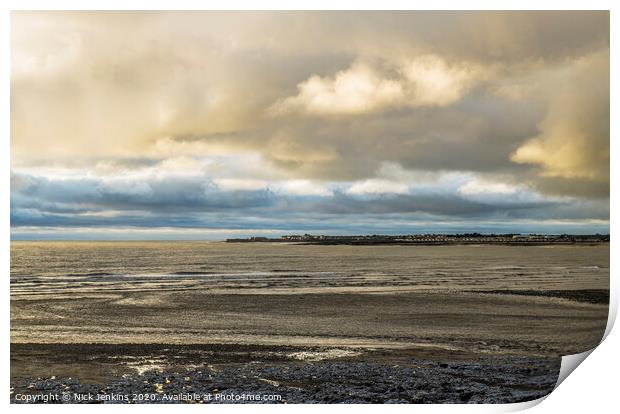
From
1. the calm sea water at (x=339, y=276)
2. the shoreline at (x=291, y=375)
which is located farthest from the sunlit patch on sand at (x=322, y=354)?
the calm sea water at (x=339, y=276)

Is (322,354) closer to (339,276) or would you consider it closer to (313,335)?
(313,335)

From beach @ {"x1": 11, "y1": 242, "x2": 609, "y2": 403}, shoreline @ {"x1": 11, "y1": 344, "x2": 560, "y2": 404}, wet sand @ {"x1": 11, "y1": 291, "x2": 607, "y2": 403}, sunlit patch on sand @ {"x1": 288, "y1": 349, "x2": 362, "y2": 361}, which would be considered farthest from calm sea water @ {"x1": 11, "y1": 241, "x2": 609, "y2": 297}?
sunlit patch on sand @ {"x1": 288, "y1": 349, "x2": 362, "y2": 361}

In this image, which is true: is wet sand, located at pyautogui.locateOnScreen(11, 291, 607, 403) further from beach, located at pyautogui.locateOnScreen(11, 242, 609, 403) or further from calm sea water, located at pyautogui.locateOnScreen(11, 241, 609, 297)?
calm sea water, located at pyautogui.locateOnScreen(11, 241, 609, 297)

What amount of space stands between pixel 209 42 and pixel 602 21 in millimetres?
4113

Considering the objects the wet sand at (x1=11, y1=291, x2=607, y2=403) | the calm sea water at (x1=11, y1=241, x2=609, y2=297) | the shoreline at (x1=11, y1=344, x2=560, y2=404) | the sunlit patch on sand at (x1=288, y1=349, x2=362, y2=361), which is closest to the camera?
the shoreline at (x1=11, y1=344, x2=560, y2=404)

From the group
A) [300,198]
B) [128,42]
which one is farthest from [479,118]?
[128,42]

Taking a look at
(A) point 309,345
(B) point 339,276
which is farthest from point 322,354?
(B) point 339,276

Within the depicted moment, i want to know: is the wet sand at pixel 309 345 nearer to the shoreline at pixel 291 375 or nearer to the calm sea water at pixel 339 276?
the shoreline at pixel 291 375

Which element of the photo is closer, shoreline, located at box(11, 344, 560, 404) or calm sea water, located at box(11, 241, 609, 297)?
shoreline, located at box(11, 344, 560, 404)

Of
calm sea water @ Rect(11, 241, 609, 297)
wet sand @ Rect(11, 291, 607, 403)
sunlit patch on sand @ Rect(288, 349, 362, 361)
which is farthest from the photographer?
calm sea water @ Rect(11, 241, 609, 297)

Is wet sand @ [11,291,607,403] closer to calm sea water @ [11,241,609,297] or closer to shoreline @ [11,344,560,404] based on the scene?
shoreline @ [11,344,560,404]

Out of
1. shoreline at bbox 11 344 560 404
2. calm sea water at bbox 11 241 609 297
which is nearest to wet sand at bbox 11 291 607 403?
shoreline at bbox 11 344 560 404

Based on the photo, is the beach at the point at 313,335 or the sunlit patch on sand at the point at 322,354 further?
the sunlit patch on sand at the point at 322,354

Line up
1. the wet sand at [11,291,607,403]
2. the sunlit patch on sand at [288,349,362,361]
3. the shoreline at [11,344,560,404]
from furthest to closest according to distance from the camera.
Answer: the sunlit patch on sand at [288,349,362,361], the wet sand at [11,291,607,403], the shoreline at [11,344,560,404]
